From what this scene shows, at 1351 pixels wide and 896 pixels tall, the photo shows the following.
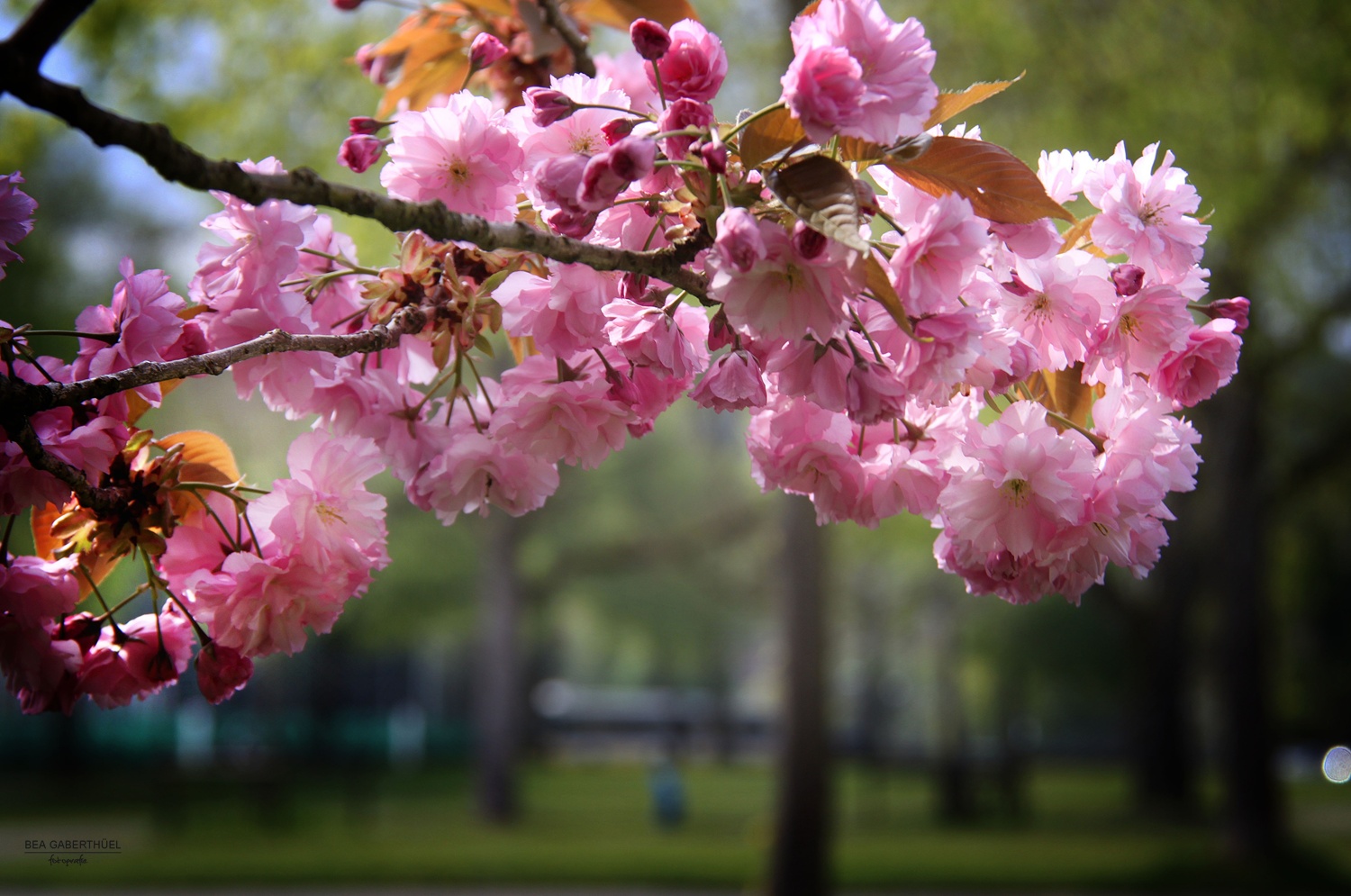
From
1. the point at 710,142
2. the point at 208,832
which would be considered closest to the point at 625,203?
the point at 710,142

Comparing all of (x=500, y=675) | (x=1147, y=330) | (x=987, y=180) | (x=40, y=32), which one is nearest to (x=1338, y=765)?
(x=500, y=675)

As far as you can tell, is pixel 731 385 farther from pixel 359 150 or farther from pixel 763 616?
pixel 763 616

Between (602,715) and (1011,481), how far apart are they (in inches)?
1387

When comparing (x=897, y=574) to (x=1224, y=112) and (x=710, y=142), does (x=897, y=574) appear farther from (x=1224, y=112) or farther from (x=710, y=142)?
(x=710, y=142)

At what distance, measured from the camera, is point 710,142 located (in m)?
1.07

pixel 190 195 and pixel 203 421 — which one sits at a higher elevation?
pixel 190 195

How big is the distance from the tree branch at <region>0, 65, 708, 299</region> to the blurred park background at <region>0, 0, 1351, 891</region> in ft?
1.29

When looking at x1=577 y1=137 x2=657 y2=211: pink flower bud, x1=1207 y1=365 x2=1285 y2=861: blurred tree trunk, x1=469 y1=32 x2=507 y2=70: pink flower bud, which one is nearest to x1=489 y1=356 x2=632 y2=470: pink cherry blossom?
x1=577 y1=137 x2=657 y2=211: pink flower bud

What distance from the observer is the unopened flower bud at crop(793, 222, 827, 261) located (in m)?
0.99

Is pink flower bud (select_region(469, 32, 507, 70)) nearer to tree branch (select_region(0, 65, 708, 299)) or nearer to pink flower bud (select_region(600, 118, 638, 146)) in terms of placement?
pink flower bud (select_region(600, 118, 638, 146))

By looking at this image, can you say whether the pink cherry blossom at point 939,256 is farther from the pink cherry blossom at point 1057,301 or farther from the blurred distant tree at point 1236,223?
the blurred distant tree at point 1236,223

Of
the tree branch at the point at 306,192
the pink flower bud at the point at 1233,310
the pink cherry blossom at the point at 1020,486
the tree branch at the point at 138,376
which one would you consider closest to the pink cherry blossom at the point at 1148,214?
the pink flower bud at the point at 1233,310

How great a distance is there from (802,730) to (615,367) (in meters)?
7.52

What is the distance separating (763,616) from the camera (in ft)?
83.7
